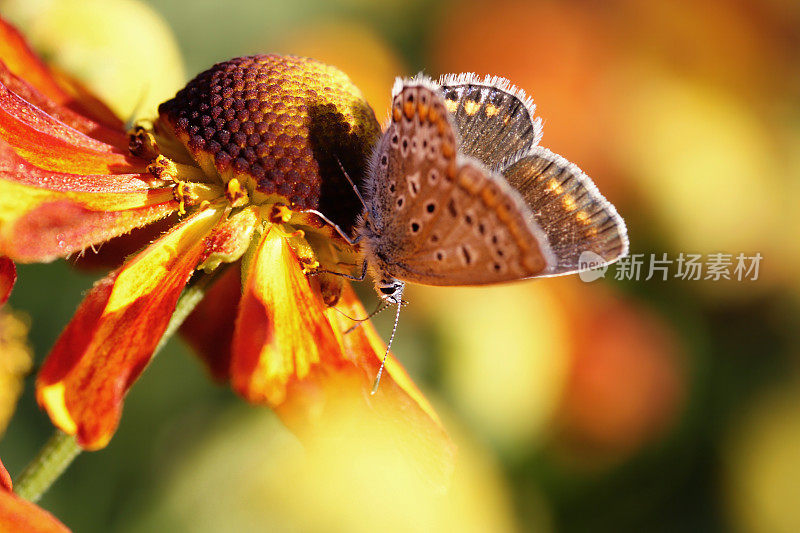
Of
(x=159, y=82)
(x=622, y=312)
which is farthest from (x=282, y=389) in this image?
(x=622, y=312)

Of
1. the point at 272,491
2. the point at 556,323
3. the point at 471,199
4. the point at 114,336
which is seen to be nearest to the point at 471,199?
the point at 471,199

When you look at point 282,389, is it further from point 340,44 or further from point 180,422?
point 340,44

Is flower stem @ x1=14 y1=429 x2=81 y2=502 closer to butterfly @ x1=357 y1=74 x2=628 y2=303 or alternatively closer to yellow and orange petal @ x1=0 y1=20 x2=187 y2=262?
yellow and orange petal @ x1=0 y1=20 x2=187 y2=262

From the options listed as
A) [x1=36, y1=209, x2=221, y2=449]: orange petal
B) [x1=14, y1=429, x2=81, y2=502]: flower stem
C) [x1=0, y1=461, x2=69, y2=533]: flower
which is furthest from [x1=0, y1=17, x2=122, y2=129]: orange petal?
[x1=0, y1=461, x2=69, y2=533]: flower

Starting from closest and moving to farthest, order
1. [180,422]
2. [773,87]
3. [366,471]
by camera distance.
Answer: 1. [366,471]
2. [180,422]
3. [773,87]

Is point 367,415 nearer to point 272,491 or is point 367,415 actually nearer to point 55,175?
point 55,175

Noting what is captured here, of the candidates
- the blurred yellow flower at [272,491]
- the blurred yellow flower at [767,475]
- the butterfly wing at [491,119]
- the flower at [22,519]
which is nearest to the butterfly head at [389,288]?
the butterfly wing at [491,119]
